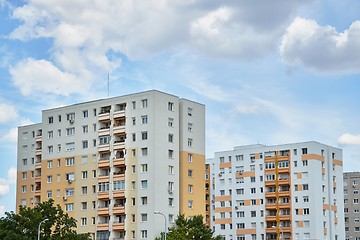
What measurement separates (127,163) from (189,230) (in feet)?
42.5

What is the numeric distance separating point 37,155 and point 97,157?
17.0m

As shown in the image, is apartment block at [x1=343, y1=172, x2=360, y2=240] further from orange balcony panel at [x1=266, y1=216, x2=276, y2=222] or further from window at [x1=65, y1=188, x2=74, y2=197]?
window at [x1=65, y1=188, x2=74, y2=197]

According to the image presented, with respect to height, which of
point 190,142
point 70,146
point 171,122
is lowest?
point 190,142

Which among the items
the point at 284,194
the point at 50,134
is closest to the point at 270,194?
the point at 284,194

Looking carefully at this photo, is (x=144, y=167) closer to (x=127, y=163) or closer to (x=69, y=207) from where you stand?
(x=127, y=163)

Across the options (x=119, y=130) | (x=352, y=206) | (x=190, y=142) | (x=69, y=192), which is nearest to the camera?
(x=119, y=130)

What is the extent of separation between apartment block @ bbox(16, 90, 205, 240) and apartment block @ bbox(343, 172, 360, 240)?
8202 cm

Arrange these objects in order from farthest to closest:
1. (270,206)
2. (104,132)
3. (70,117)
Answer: (270,206) → (70,117) → (104,132)

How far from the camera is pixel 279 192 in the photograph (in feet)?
408

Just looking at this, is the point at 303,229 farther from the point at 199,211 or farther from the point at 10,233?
the point at 10,233

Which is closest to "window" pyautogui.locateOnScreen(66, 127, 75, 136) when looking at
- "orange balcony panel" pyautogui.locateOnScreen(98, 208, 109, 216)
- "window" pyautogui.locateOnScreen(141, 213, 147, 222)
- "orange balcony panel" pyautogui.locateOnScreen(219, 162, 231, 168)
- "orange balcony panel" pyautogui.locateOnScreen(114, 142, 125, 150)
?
"orange balcony panel" pyautogui.locateOnScreen(114, 142, 125, 150)

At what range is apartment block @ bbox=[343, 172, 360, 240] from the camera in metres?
166

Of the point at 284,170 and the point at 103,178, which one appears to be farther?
the point at 284,170

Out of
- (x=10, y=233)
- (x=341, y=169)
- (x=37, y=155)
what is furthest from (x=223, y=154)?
(x=10, y=233)
